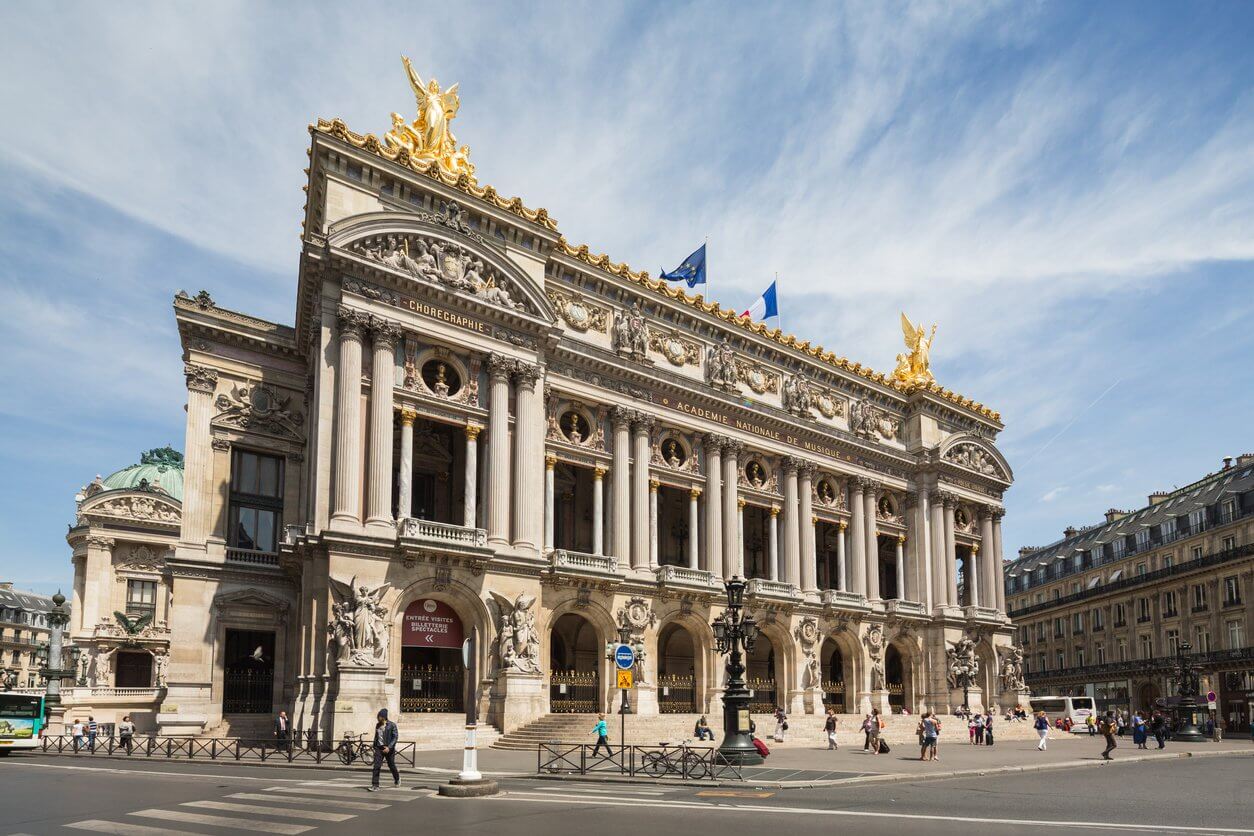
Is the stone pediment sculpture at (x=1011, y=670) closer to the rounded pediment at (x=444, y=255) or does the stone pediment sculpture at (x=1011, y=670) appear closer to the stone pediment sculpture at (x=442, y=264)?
the rounded pediment at (x=444, y=255)

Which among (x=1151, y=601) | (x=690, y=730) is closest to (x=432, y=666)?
(x=690, y=730)

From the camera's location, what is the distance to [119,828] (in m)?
16.5

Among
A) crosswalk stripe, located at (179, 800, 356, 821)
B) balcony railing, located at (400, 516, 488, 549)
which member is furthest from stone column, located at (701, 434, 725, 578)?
crosswalk stripe, located at (179, 800, 356, 821)

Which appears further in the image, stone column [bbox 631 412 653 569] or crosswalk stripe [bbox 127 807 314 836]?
stone column [bbox 631 412 653 569]

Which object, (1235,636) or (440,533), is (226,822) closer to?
(440,533)

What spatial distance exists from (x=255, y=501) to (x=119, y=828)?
1193 inches

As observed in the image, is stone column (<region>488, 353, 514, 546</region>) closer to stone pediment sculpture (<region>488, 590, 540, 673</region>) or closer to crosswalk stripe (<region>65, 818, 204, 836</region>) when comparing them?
stone pediment sculpture (<region>488, 590, 540, 673</region>)

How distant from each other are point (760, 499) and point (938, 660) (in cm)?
1669

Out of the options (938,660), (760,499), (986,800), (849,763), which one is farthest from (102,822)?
(938,660)

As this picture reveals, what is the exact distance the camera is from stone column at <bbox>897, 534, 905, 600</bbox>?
6425 centimetres

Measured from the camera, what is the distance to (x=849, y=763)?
108 feet

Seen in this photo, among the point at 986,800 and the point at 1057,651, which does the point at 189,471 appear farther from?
the point at 1057,651

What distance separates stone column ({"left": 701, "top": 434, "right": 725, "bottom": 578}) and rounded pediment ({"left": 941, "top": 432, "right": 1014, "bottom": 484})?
19594 millimetres

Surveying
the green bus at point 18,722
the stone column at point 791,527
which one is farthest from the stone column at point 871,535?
the green bus at point 18,722
